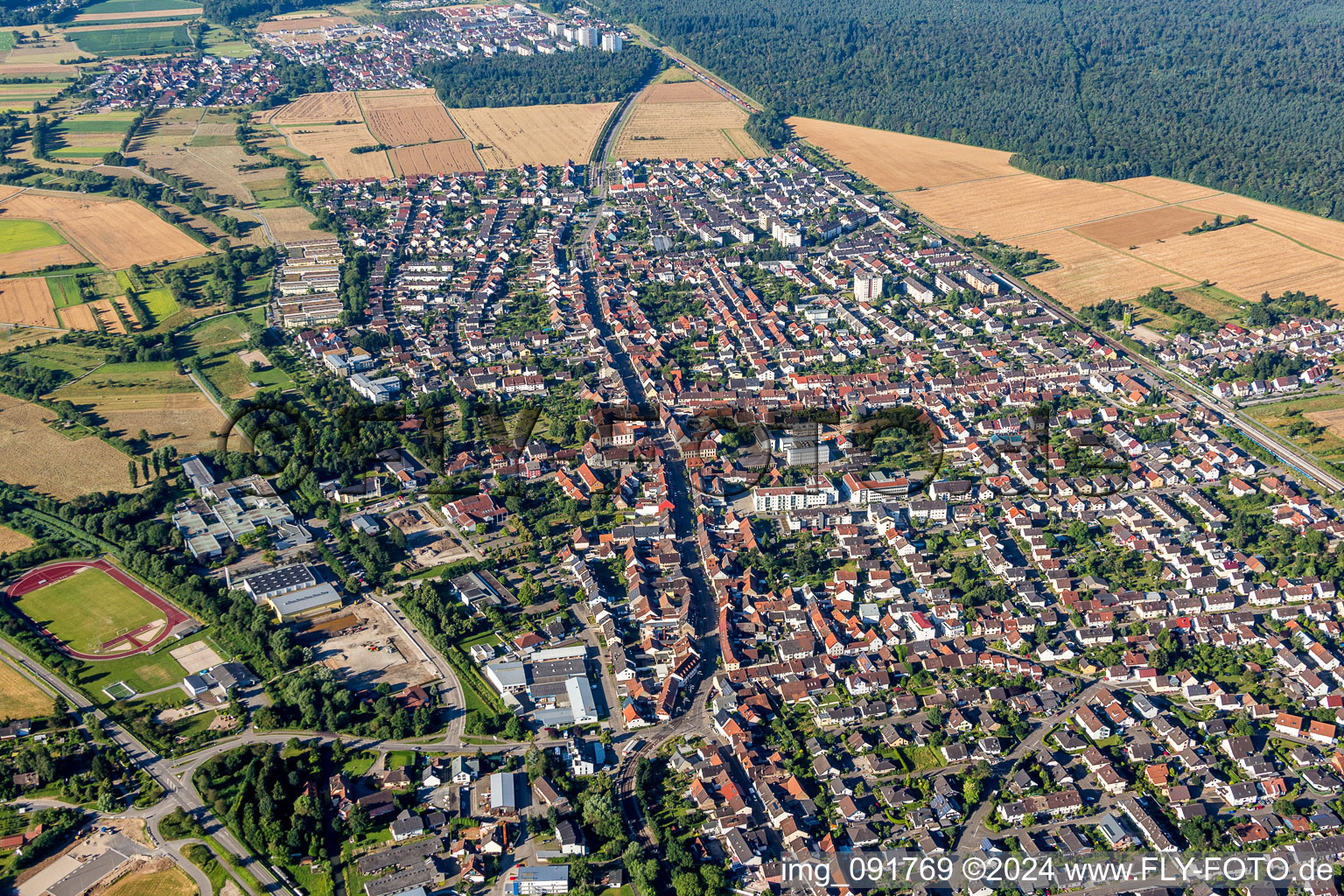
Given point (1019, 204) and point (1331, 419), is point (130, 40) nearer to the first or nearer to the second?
point (1019, 204)

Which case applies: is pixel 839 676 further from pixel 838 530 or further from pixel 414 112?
pixel 414 112

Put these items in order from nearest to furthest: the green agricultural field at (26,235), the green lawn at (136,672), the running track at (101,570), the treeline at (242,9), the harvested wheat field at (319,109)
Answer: the green lawn at (136,672) → the running track at (101,570) → the green agricultural field at (26,235) → the harvested wheat field at (319,109) → the treeline at (242,9)

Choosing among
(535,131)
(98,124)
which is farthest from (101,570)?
(98,124)

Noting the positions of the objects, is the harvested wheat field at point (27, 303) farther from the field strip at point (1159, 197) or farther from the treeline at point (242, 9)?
the treeline at point (242, 9)

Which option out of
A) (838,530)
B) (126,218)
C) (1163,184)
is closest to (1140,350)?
(838,530)

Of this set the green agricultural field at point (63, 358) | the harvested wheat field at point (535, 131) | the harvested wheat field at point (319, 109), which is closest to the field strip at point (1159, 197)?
the harvested wheat field at point (535, 131)
